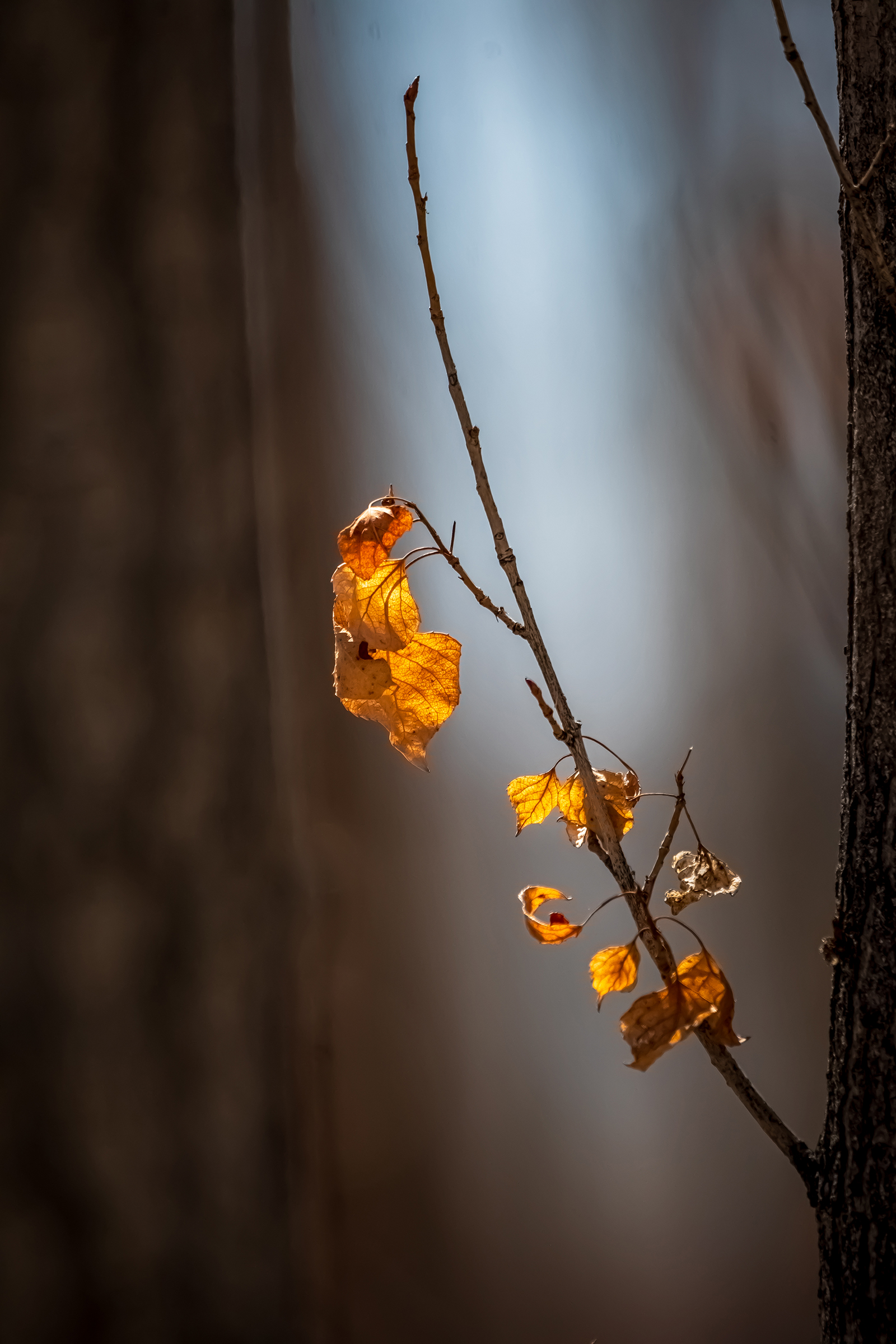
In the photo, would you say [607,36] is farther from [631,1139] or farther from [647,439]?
[631,1139]

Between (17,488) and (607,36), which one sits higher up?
(607,36)

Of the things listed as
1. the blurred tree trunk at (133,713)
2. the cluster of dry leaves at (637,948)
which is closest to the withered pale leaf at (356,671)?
the cluster of dry leaves at (637,948)

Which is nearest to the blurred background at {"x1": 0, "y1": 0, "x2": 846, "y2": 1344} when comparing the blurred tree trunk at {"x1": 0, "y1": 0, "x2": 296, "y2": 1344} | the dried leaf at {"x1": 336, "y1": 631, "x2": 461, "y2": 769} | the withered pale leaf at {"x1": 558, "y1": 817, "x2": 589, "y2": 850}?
the blurred tree trunk at {"x1": 0, "y1": 0, "x2": 296, "y2": 1344}

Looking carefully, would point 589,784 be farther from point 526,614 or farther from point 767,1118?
point 767,1118

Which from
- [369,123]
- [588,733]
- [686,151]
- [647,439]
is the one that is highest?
[369,123]

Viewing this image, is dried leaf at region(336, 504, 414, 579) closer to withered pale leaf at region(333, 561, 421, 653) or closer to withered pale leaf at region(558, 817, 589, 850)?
withered pale leaf at region(333, 561, 421, 653)

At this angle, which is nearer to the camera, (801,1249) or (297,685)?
(801,1249)

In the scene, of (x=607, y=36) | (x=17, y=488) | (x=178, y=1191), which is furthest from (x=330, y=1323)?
(x=607, y=36)

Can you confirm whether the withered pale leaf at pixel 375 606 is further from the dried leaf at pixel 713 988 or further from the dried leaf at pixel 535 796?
the dried leaf at pixel 713 988
